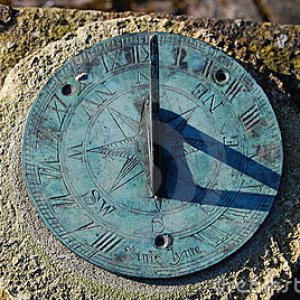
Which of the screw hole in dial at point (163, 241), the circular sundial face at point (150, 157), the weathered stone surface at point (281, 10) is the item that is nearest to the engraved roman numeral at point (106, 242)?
the circular sundial face at point (150, 157)

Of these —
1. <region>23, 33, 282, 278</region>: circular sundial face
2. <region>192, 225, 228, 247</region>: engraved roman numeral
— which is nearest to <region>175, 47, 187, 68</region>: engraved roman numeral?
<region>23, 33, 282, 278</region>: circular sundial face

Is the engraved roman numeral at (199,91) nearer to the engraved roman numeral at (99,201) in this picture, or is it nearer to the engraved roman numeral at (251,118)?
the engraved roman numeral at (251,118)

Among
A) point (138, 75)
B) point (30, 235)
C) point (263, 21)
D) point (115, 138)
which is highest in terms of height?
point (263, 21)

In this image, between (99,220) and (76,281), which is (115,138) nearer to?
(99,220)

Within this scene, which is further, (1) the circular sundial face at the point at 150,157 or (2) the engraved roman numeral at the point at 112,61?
(2) the engraved roman numeral at the point at 112,61

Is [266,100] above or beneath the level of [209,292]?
above

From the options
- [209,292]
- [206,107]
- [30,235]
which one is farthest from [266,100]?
[30,235]

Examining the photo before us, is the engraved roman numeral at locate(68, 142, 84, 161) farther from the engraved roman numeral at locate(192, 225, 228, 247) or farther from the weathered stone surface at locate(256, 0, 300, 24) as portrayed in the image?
the weathered stone surface at locate(256, 0, 300, 24)
